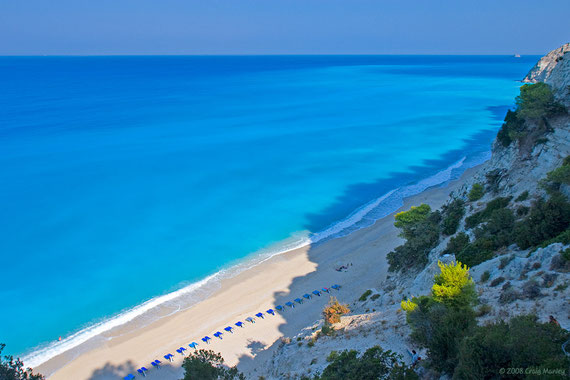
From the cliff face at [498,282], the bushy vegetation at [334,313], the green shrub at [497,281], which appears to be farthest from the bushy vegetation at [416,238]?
the green shrub at [497,281]

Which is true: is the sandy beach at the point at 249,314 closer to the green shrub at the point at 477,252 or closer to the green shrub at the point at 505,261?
the green shrub at the point at 477,252

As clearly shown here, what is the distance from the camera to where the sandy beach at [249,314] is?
2684 centimetres

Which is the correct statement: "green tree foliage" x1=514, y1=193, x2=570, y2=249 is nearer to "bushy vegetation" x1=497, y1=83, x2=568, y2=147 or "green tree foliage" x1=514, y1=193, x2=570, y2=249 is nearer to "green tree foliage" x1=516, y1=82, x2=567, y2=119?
"bushy vegetation" x1=497, y1=83, x2=568, y2=147

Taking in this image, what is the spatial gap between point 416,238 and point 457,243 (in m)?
4.76

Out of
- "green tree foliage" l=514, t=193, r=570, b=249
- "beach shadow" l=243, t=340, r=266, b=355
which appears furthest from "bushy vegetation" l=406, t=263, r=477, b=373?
"beach shadow" l=243, t=340, r=266, b=355

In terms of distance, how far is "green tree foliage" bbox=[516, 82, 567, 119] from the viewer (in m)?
28.6

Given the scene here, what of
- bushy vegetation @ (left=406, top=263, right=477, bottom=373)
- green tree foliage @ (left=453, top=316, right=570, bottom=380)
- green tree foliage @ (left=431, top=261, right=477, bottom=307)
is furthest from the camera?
green tree foliage @ (left=431, top=261, right=477, bottom=307)

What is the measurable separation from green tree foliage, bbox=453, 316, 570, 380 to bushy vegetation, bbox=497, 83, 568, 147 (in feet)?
65.9

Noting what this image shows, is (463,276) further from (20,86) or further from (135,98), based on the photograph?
(20,86)

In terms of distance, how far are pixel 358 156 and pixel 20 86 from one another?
5718 inches

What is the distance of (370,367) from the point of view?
14914 mm

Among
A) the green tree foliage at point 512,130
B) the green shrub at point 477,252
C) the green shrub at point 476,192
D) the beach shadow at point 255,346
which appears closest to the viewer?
the green shrub at point 477,252

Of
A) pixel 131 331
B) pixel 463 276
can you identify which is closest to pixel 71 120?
pixel 131 331

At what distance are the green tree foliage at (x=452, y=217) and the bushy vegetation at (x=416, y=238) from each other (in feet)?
2.34
